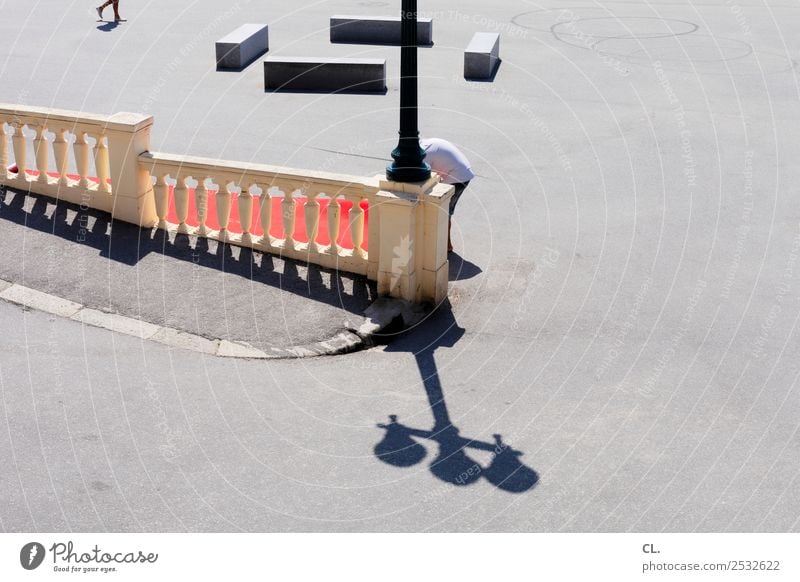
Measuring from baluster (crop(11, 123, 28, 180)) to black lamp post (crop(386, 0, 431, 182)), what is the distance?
16.8 feet

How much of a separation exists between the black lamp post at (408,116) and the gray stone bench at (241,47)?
1181 cm

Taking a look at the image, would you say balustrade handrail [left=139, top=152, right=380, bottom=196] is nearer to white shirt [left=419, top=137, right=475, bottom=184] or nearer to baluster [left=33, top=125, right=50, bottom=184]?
white shirt [left=419, top=137, right=475, bottom=184]

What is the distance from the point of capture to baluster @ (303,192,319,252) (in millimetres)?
11633

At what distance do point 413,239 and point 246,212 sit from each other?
2.16 m

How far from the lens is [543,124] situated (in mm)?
18172

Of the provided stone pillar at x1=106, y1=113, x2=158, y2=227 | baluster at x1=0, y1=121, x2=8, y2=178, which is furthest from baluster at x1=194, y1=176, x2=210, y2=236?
baluster at x1=0, y1=121, x2=8, y2=178

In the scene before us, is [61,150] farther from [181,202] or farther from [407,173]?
[407,173]

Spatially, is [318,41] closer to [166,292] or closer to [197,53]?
[197,53]

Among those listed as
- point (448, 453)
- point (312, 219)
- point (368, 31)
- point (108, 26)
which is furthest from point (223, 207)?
point (108, 26)

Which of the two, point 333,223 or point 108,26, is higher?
point 108,26

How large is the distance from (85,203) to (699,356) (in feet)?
24.7

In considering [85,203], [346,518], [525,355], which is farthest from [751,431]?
[85,203]

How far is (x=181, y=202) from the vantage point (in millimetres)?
12258

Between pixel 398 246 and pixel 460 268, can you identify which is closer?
pixel 398 246
